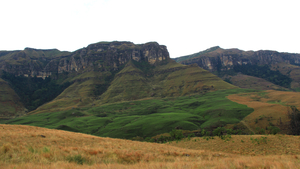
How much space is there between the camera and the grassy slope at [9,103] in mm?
147600

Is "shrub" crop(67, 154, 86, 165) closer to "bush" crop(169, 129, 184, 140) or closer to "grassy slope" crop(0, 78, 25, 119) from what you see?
"bush" crop(169, 129, 184, 140)

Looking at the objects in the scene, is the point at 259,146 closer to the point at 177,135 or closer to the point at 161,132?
the point at 177,135

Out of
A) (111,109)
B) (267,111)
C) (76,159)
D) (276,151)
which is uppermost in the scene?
(76,159)

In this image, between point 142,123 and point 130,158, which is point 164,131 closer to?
point 142,123

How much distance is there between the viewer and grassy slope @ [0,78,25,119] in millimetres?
147600

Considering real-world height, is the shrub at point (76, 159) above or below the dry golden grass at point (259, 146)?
above

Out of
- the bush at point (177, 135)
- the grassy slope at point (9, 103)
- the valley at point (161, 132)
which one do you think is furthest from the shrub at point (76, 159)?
the grassy slope at point (9, 103)

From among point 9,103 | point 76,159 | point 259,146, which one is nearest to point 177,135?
point 259,146

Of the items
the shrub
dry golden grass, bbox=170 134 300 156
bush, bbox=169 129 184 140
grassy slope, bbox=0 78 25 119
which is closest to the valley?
the shrub

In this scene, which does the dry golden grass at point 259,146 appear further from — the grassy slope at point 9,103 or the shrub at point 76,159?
the grassy slope at point 9,103

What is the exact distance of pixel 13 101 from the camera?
177 m

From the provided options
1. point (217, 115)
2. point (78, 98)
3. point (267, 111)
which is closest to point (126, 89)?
point (78, 98)

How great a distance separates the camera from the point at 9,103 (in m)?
168

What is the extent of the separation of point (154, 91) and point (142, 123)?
10659 centimetres
